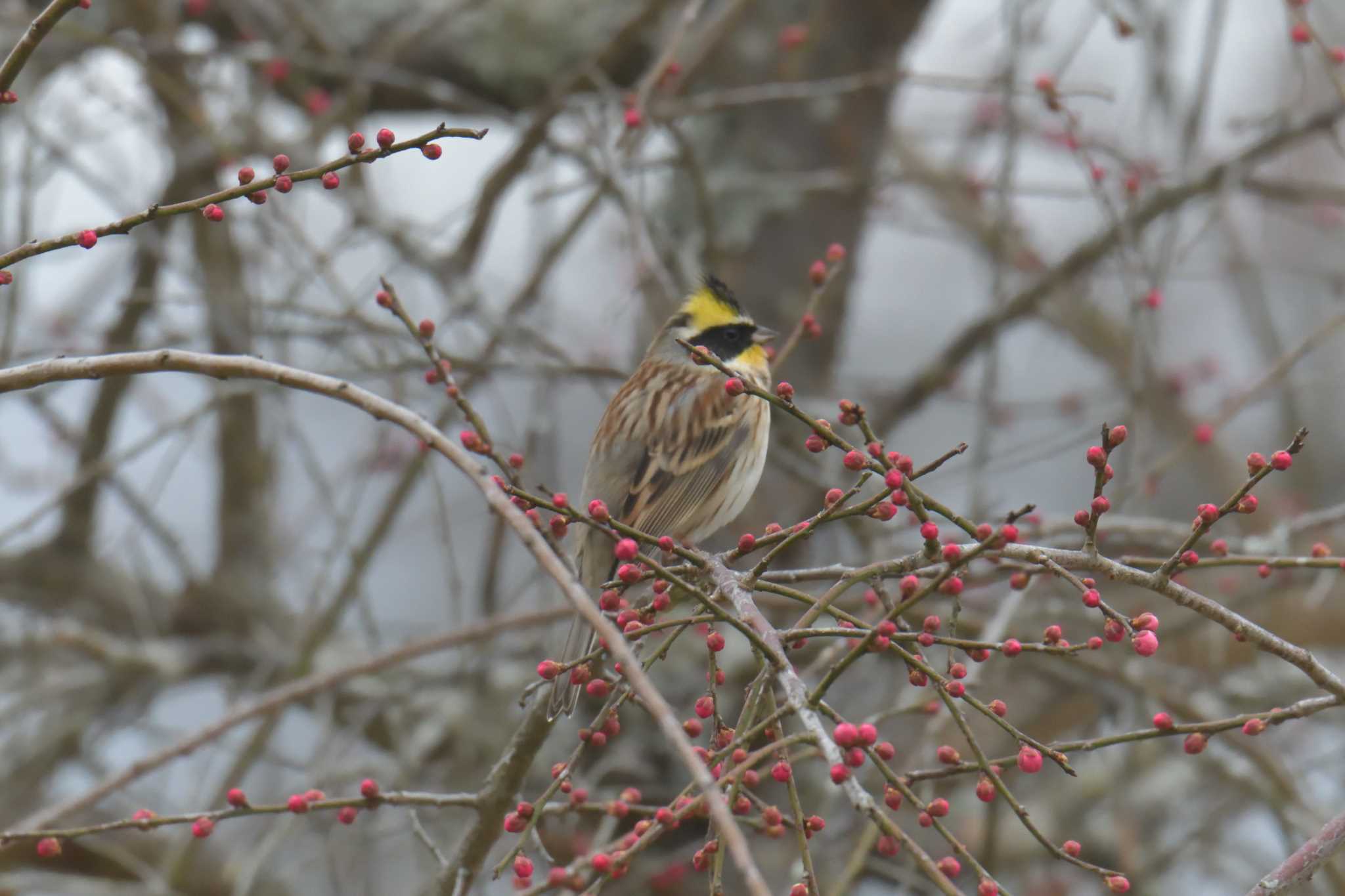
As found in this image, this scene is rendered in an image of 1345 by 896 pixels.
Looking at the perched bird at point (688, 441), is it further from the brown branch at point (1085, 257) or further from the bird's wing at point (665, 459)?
the brown branch at point (1085, 257)

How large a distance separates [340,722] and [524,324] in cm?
191

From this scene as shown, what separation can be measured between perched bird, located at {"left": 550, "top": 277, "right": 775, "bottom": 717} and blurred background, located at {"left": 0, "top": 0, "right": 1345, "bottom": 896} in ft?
0.51

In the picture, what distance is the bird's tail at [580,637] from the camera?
2.52m

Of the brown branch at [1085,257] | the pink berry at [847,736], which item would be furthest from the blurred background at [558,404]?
the pink berry at [847,736]

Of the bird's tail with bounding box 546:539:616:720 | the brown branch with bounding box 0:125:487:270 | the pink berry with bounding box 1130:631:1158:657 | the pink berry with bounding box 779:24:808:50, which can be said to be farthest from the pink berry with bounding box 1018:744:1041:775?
the pink berry with bounding box 779:24:808:50

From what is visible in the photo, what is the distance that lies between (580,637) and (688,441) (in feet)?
3.66

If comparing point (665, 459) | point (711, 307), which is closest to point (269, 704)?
point (665, 459)

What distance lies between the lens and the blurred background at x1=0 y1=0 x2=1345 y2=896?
4.21 m

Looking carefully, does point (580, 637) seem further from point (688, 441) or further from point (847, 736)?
point (847, 736)

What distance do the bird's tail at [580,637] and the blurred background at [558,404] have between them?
1.18 ft

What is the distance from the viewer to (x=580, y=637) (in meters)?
3.19

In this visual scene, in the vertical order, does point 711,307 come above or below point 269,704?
above

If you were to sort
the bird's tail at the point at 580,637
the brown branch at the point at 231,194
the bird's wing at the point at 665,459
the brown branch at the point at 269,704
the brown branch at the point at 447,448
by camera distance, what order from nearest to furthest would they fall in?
the brown branch at the point at 447,448 < the brown branch at the point at 231,194 < the bird's tail at the point at 580,637 < the brown branch at the point at 269,704 < the bird's wing at the point at 665,459

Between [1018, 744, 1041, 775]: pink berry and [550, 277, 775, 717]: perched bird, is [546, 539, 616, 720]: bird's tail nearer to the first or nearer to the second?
[550, 277, 775, 717]: perched bird
